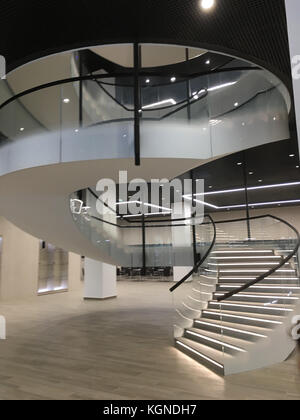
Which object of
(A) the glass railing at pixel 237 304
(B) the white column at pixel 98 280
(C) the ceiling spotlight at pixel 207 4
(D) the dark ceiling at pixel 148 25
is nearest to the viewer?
(C) the ceiling spotlight at pixel 207 4

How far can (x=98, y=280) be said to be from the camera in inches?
476

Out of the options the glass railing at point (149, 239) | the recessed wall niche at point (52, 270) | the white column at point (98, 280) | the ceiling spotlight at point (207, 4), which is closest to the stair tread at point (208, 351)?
the glass railing at point (149, 239)

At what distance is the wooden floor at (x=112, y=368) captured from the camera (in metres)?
3.69

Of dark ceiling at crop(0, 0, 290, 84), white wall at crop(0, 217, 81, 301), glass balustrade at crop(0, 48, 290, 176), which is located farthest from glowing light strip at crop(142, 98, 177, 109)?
white wall at crop(0, 217, 81, 301)

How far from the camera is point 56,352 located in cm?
534

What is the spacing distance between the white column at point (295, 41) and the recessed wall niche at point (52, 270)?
14457 millimetres

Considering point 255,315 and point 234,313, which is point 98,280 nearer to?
point 234,313

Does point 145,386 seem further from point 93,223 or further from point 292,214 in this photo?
point 292,214

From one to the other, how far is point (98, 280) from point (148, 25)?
9.87m

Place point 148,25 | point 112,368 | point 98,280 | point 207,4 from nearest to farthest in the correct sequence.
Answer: point 207,4, point 148,25, point 112,368, point 98,280

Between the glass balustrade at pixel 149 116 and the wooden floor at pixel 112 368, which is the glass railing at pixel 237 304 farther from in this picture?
the glass balustrade at pixel 149 116

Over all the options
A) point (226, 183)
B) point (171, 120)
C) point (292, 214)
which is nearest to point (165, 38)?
point (171, 120)

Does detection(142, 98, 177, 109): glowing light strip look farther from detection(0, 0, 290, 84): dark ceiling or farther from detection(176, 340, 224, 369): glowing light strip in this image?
detection(176, 340, 224, 369): glowing light strip

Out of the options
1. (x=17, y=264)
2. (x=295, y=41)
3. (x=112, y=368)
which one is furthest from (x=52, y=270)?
(x=295, y=41)
